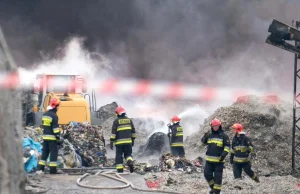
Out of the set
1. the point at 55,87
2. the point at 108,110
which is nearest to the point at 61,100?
the point at 55,87

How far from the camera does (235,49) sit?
3216 cm

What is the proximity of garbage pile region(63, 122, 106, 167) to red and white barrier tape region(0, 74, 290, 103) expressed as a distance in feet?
6.26

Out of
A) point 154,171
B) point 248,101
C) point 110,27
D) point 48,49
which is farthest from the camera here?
point 110,27

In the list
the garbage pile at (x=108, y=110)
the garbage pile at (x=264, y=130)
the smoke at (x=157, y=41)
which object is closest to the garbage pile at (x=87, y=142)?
the garbage pile at (x=264, y=130)

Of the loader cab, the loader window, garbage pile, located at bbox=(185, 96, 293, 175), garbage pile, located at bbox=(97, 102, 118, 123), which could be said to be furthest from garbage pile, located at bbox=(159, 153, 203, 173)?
garbage pile, located at bbox=(97, 102, 118, 123)

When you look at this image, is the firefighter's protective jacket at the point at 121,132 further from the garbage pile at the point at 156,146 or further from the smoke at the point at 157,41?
the smoke at the point at 157,41

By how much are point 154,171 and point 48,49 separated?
17859 mm

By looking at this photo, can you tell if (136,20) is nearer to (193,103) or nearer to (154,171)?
(193,103)

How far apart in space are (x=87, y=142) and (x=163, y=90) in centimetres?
1888

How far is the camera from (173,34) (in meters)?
32.9

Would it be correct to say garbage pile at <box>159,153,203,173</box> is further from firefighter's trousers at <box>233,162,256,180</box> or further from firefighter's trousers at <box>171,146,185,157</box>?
firefighter's trousers at <box>171,146,185,157</box>

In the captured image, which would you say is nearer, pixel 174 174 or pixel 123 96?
pixel 174 174

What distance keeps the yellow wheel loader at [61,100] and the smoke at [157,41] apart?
1159cm

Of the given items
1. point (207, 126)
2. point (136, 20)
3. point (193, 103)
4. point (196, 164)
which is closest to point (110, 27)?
point (136, 20)
